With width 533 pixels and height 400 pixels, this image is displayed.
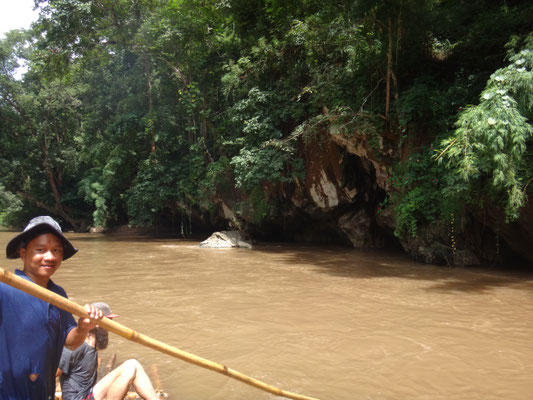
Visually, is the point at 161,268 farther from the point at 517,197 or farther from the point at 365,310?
the point at 517,197

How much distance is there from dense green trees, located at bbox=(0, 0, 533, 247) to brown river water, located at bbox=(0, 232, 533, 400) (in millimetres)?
2125

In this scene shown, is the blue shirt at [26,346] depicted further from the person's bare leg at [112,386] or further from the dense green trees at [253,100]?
the dense green trees at [253,100]

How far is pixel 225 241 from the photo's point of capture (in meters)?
14.4

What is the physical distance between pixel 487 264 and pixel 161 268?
315 inches

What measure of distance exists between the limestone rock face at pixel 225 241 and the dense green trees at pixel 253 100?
1.27 metres

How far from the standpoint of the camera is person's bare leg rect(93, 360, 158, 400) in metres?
2.39

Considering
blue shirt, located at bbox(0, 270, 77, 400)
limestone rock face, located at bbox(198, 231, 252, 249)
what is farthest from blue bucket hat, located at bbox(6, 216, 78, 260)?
limestone rock face, located at bbox(198, 231, 252, 249)

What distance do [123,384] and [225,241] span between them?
1207 centimetres

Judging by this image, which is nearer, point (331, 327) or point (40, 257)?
point (40, 257)

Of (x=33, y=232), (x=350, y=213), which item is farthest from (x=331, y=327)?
(x=350, y=213)

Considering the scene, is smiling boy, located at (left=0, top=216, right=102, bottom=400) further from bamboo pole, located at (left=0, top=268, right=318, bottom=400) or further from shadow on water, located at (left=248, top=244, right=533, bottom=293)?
shadow on water, located at (left=248, top=244, right=533, bottom=293)

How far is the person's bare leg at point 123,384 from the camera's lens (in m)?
2.39

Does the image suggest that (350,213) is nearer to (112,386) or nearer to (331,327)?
(331,327)

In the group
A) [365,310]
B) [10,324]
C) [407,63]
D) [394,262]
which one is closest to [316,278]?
[365,310]
